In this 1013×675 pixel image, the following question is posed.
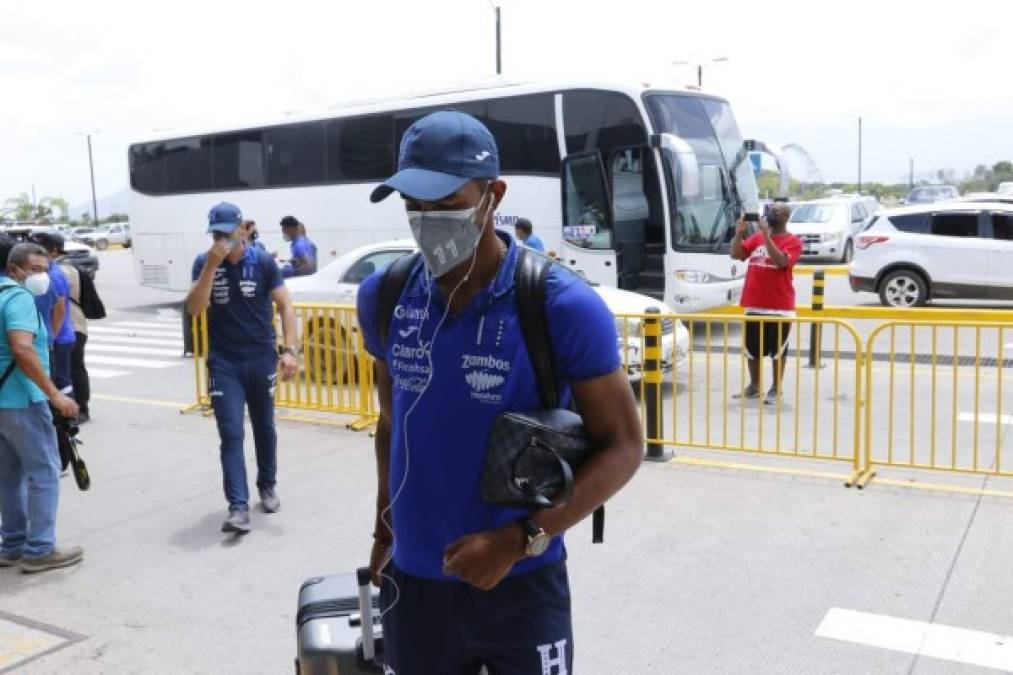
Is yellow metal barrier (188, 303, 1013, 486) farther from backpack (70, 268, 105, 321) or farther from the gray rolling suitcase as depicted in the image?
the gray rolling suitcase

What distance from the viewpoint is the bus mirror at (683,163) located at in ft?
43.8

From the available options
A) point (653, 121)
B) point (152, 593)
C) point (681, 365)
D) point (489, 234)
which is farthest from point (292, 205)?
point (489, 234)

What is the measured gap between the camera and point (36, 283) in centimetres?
535

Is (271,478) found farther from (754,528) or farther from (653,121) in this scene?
(653,121)

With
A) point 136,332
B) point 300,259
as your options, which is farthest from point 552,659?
point 136,332

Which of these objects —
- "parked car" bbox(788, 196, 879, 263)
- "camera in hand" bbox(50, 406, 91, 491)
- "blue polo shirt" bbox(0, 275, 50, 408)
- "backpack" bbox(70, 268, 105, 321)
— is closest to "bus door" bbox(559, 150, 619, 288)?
"backpack" bbox(70, 268, 105, 321)

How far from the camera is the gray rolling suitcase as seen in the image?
2629 mm

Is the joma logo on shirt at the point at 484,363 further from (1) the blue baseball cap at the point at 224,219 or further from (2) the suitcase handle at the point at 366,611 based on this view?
(1) the blue baseball cap at the point at 224,219

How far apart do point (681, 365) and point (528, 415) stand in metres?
8.74

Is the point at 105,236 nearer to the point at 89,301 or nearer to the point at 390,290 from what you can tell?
the point at 89,301

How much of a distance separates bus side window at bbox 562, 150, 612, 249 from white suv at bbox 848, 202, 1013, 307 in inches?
207

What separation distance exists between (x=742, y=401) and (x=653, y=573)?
262 centimetres

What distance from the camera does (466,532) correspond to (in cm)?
217

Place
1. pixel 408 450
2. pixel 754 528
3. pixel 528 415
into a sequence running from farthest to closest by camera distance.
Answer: pixel 754 528 < pixel 408 450 < pixel 528 415
